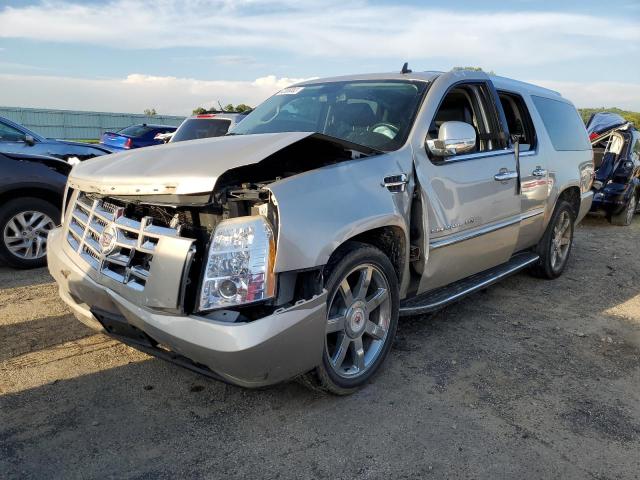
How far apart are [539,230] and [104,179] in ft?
13.2

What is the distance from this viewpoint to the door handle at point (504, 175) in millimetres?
4301

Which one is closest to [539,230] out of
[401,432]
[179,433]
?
[401,432]

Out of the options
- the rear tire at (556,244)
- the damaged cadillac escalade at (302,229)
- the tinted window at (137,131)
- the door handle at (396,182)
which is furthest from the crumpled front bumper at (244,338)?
the tinted window at (137,131)

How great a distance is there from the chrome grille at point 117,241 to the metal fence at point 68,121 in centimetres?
2751

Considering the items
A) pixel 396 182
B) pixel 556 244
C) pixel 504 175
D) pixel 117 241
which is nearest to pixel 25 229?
Answer: pixel 117 241

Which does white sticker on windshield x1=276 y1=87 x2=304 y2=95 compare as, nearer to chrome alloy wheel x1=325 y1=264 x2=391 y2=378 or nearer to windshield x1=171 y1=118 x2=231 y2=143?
chrome alloy wheel x1=325 y1=264 x2=391 y2=378

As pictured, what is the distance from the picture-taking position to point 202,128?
9.70 meters

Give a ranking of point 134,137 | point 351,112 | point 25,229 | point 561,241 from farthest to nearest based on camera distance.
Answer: point 134,137
point 561,241
point 25,229
point 351,112

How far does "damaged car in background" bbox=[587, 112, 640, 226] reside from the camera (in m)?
9.55

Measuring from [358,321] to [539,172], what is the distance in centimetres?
271

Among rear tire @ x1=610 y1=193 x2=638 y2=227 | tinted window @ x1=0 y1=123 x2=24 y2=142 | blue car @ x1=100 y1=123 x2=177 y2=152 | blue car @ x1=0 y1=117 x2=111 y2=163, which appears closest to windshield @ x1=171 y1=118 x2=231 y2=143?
blue car @ x1=0 y1=117 x2=111 y2=163

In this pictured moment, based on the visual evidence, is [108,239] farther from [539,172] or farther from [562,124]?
[562,124]

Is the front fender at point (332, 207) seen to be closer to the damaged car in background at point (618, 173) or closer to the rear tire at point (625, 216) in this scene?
the damaged car in background at point (618, 173)

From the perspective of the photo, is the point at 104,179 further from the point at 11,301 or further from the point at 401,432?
the point at 11,301
